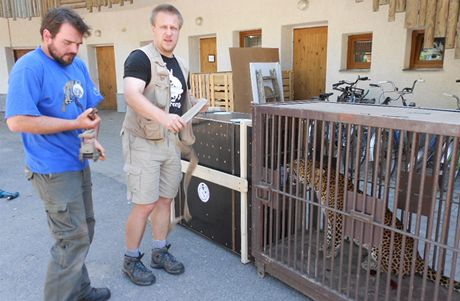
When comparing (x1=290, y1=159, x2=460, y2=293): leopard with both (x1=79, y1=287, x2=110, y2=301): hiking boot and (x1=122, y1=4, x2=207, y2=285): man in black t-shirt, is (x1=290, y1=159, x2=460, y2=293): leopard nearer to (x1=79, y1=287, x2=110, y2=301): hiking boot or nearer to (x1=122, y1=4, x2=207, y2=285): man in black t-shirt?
(x1=122, y1=4, x2=207, y2=285): man in black t-shirt

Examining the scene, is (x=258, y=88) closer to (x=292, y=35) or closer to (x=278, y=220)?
(x=292, y=35)

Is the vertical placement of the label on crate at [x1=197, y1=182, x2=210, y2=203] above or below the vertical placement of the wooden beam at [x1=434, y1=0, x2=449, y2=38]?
below

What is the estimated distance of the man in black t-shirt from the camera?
237cm

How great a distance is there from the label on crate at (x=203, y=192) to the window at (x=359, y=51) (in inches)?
191

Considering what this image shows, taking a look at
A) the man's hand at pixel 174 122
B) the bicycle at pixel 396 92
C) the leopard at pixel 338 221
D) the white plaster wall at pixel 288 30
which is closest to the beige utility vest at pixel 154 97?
the man's hand at pixel 174 122

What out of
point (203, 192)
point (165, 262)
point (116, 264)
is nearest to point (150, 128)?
point (203, 192)

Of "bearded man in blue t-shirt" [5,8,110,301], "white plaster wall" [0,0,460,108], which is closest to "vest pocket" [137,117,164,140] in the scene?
"bearded man in blue t-shirt" [5,8,110,301]

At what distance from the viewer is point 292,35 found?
309 inches

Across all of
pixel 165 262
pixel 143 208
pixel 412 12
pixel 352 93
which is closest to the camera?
pixel 143 208

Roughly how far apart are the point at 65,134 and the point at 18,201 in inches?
115

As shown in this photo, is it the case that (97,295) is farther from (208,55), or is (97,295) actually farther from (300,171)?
(208,55)

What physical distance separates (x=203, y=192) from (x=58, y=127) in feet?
5.07

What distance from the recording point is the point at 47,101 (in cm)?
200

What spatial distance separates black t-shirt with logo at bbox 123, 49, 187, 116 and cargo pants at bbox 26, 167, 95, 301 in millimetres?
699
